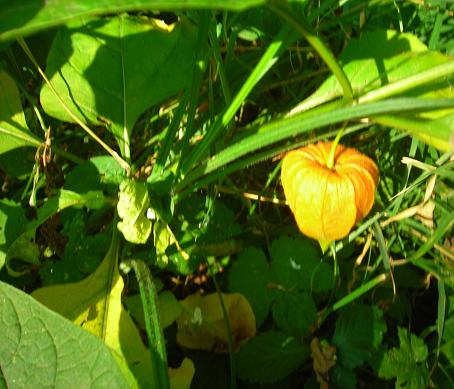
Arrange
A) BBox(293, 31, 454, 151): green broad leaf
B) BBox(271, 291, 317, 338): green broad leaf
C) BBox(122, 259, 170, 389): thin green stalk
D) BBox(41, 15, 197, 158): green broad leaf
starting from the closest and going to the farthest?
1. BBox(122, 259, 170, 389): thin green stalk
2. BBox(293, 31, 454, 151): green broad leaf
3. BBox(41, 15, 197, 158): green broad leaf
4. BBox(271, 291, 317, 338): green broad leaf

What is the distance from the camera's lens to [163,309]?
94cm

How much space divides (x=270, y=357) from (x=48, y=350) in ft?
1.58

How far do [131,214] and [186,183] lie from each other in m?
0.10

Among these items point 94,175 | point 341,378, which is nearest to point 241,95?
point 94,175

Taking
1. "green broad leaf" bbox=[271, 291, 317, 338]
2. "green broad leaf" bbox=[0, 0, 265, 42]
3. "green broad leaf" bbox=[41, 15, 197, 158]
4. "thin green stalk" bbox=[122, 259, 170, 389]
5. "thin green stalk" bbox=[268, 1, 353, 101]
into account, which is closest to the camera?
"green broad leaf" bbox=[0, 0, 265, 42]

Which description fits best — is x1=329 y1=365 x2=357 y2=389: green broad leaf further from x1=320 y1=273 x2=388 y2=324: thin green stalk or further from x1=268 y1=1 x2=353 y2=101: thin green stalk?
x1=268 y1=1 x2=353 y2=101: thin green stalk

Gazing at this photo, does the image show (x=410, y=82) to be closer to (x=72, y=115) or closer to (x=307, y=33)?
(x=307, y=33)

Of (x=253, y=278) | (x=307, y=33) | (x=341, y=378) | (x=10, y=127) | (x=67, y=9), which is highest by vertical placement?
(x=67, y=9)

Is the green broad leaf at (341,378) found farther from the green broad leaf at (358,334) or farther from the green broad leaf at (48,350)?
the green broad leaf at (48,350)

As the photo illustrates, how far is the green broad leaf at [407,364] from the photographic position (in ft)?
3.08

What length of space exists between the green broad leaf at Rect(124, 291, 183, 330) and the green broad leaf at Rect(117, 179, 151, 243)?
154 millimetres

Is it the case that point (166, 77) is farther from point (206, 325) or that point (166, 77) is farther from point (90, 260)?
point (206, 325)

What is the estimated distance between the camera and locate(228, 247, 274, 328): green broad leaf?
1.02 m

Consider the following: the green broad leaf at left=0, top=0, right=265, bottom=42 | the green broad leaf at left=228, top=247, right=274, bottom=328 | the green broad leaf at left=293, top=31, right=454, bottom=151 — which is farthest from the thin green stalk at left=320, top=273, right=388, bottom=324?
the green broad leaf at left=0, top=0, right=265, bottom=42
